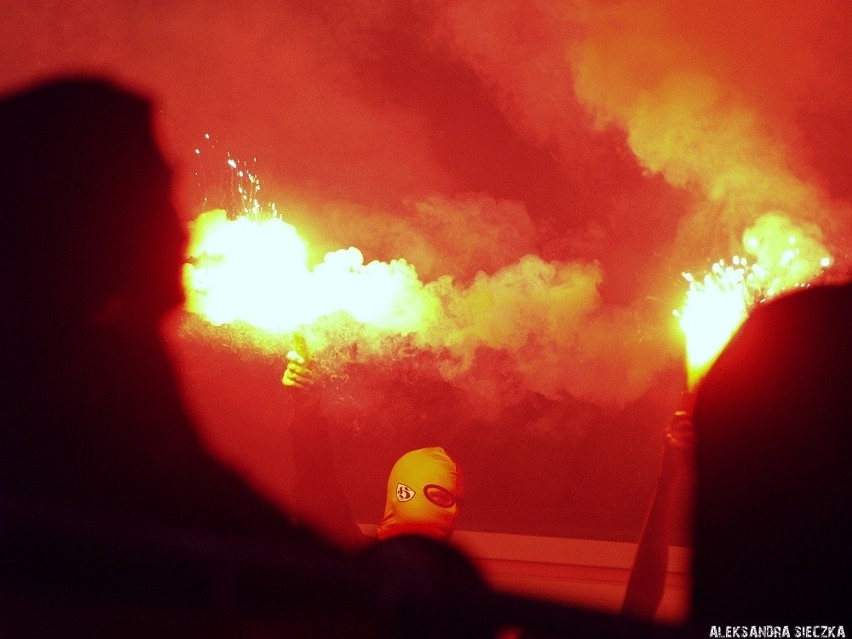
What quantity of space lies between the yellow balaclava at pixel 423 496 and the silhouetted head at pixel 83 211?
1.16 meters

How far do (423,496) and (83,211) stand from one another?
1.46m

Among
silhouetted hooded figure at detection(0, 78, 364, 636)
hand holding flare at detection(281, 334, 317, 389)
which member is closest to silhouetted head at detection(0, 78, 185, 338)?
silhouetted hooded figure at detection(0, 78, 364, 636)

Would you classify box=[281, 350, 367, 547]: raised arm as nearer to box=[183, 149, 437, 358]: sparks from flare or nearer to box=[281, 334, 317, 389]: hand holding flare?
box=[281, 334, 317, 389]: hand holding flare

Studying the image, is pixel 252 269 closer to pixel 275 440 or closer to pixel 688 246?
pixel 275 440

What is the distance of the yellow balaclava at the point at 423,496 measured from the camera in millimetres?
2562

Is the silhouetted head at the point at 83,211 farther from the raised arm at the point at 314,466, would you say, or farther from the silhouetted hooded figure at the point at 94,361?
the raised arm at the point at 314,466

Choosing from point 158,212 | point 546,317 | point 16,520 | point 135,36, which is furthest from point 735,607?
point 135,36

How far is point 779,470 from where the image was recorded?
38.5 inches

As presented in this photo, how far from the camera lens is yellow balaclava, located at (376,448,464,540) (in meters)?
2.56

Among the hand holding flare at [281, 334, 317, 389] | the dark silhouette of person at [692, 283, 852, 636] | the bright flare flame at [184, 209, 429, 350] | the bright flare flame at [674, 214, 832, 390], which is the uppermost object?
the bright flare flame at [674, 214, 832, 390]

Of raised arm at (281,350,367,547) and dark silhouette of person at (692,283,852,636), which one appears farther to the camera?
raised arm at (281,350,367,547)

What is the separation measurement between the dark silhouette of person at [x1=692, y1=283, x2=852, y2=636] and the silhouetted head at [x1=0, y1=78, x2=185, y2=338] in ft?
3.49

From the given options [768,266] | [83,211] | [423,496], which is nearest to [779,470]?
[83,211]

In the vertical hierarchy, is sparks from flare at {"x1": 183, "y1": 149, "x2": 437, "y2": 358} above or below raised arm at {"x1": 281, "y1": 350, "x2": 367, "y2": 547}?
above
